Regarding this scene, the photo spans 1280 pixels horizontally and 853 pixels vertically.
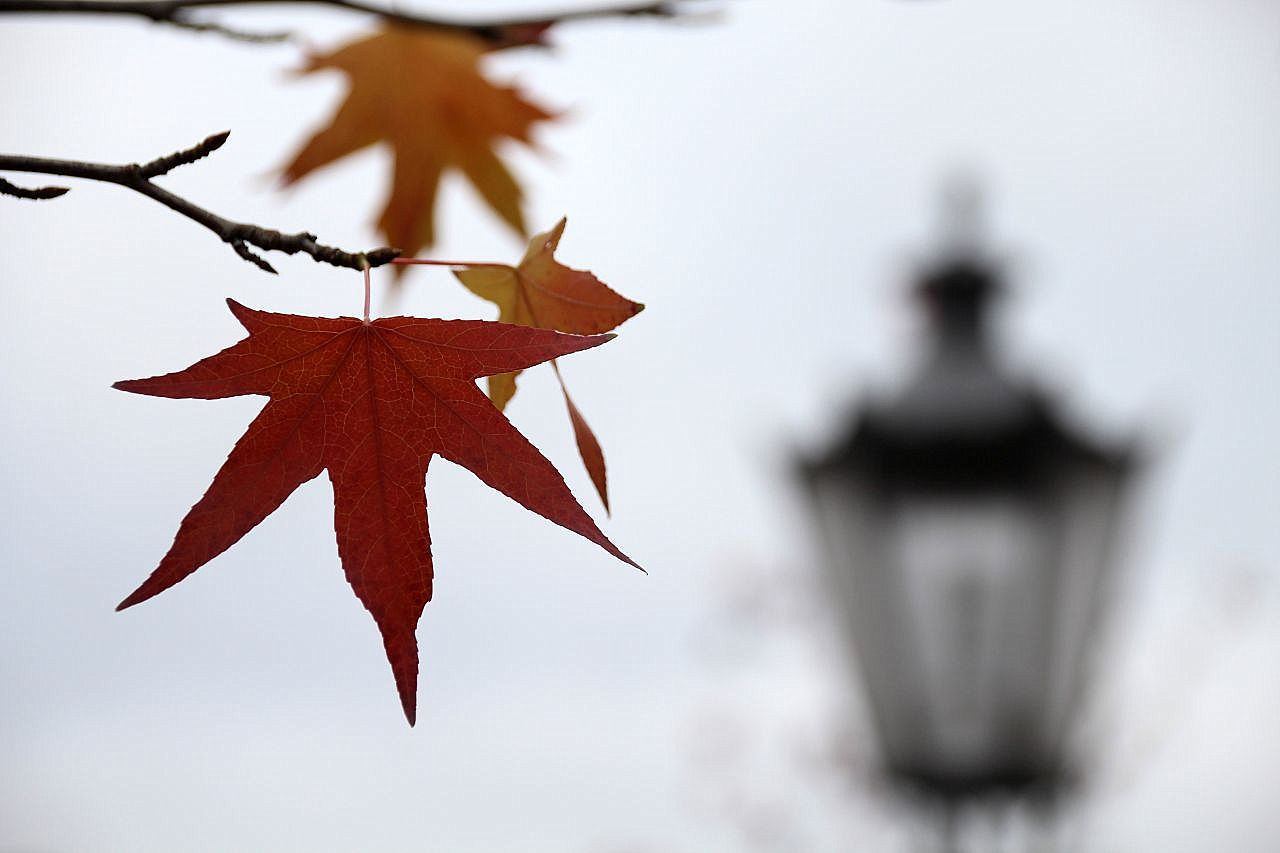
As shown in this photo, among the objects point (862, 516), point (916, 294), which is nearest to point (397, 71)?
point (862, 516)

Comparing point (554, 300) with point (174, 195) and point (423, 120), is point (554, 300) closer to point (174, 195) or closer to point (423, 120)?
point (174, 195)

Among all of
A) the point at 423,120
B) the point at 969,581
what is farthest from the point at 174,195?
the point at 969,581

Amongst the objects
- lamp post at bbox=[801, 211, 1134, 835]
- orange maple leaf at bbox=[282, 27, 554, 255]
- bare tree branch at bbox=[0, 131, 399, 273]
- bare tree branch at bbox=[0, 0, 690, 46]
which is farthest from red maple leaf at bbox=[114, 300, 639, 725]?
lamp post at bbox=[801, 211, 1134, 835]

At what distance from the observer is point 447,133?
0.92 metres

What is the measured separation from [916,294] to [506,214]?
72.9 inches

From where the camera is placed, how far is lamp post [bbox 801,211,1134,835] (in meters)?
2.12

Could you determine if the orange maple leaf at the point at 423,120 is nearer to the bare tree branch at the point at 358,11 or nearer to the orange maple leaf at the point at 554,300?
the bare tree branch at the point at 358,11

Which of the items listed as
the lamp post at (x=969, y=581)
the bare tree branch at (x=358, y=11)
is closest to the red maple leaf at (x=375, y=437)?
the bare tree branch at (x=358, y=11)

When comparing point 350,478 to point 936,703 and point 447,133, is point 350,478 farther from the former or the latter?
point 936,703

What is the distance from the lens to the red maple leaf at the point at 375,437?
0.45 m

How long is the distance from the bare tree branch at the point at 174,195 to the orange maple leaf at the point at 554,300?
10 centimetres

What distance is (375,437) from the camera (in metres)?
0.51

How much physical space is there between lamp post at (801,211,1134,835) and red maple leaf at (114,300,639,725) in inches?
69.1

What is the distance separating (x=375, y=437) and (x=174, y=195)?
0.14m
